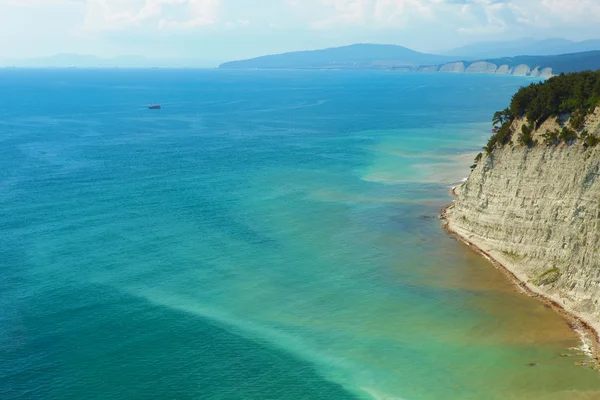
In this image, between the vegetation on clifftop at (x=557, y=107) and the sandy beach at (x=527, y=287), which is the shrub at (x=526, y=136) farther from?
the sandy beach at (x=527, y=287)

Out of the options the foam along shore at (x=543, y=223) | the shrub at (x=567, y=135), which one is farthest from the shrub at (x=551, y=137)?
the foam along shore at (x=543, y=223)

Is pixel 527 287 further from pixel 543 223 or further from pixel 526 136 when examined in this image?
pixel 526 136

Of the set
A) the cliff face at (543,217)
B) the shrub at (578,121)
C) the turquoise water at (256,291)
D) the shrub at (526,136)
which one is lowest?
the turquoise water at (256,291)

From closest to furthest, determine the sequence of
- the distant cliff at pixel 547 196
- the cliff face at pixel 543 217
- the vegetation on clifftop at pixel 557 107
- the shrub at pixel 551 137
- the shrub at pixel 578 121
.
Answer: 1. the cliff face at pixel 543 217
2. the distant cliff at pixel 547 196
3. the shrub at pixel 578 121
4. the vegetation on clifftop at pixel 557 107
5. the shrub at pixel 551 137

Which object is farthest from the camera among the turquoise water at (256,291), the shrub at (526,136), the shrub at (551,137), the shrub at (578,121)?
the shrub at (526,136)

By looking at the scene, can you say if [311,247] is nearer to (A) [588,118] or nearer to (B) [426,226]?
(B) [426,226]

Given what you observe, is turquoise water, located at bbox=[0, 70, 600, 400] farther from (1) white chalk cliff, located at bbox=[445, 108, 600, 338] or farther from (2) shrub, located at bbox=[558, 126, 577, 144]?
(2) shrub, located at bbox=[558, 126, 577, 144]

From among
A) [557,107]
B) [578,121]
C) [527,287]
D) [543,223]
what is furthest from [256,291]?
[557,107]
